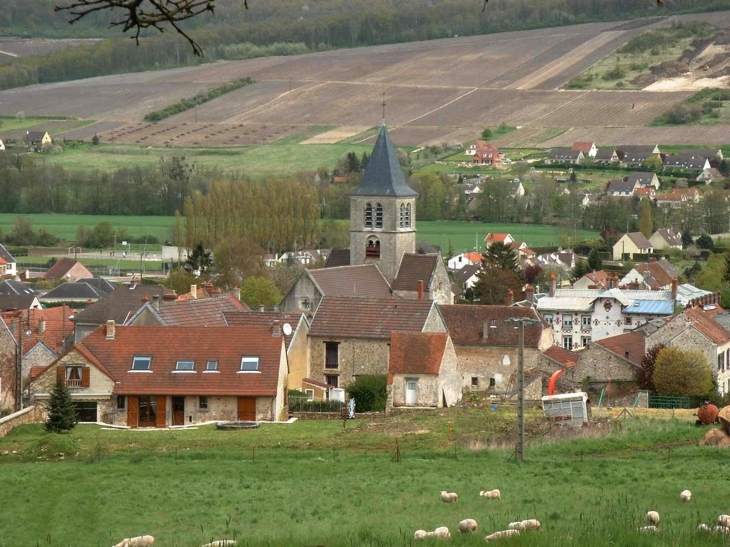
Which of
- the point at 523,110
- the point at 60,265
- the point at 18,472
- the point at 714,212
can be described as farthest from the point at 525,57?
the point at 18,472

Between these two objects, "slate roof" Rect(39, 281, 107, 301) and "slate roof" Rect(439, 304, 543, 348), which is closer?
"slate roof" Rect(439, 304, 543, 348)

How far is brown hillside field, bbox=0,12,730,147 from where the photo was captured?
6683 inches

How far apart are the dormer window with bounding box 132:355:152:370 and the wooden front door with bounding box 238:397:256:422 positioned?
8.30ft

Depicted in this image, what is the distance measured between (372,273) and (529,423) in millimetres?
22627

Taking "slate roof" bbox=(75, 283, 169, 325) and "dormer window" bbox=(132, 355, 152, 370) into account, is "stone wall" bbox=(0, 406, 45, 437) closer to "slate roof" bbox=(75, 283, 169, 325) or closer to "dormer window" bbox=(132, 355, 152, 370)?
"dormer window" bbox=(132, 355, 152, 370)

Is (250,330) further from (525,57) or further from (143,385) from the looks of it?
Result: (525,57)

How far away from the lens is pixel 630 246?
97500mm

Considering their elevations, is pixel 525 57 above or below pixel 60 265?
above

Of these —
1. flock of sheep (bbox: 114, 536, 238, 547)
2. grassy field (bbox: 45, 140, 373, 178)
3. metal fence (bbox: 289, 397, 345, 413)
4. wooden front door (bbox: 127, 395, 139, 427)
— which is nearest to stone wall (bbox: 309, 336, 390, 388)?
metal fence (bbox: 289, 397, 345, 413)

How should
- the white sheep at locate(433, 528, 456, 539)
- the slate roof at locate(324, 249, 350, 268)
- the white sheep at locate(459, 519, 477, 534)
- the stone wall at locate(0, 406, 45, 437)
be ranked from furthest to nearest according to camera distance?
1. the slate roof at locate(324, 249, 350, 268)
2. the stone wall at locate(0, 406, 45, 437)
3. the white sheep at locate(459, 519, 477, 534)
4. the white sheep at locate(433, 528, 456, 539)

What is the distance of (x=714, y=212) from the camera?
363 feet

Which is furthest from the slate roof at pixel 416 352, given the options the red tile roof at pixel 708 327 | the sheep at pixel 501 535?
the sheep at pixel 501 535

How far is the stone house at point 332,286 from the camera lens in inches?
1962

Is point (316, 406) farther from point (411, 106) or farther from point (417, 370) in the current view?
point (411, 106)
